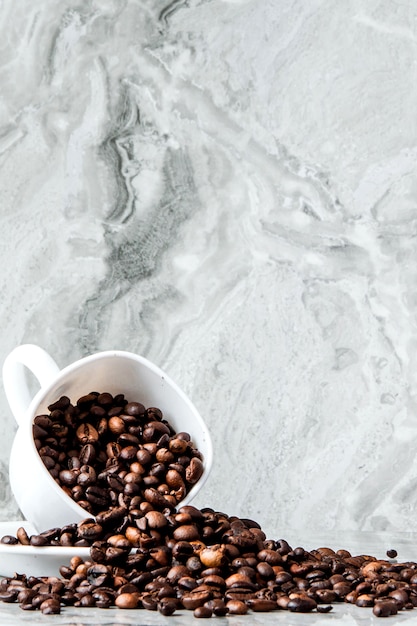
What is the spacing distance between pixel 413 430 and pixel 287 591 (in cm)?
94

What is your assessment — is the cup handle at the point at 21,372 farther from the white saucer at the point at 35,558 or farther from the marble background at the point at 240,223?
the marble background at the point at 240,223

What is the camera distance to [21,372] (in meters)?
1.58

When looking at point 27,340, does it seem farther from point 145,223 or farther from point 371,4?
point 371,4

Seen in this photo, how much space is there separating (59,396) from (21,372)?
12 centimetres

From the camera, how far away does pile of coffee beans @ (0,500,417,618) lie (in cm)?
116

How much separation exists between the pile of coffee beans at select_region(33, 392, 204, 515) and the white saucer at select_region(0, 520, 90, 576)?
88 millimetres

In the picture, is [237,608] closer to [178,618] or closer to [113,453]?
[178,618]

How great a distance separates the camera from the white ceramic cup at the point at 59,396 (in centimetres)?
136

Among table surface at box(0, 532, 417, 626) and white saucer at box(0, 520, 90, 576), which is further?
white saucer at box(0, 520, 90, 576)

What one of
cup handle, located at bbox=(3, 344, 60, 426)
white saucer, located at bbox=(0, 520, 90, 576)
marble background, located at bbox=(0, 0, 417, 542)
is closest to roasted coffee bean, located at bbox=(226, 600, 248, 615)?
white saucer, located at bbox=(0, 520, 90, 576)

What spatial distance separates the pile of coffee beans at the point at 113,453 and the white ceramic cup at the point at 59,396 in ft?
0.06

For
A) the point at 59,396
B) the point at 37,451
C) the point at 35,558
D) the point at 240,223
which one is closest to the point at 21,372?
the point at 59,396

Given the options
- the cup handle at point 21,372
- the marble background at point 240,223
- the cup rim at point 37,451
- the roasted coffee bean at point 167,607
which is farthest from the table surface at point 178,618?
the marble background at point 240,223

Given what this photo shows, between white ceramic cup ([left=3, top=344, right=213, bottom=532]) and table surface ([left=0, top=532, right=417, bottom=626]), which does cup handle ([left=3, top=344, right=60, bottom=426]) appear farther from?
table surface ([left=0, top=532, right=417, bottom=626])
